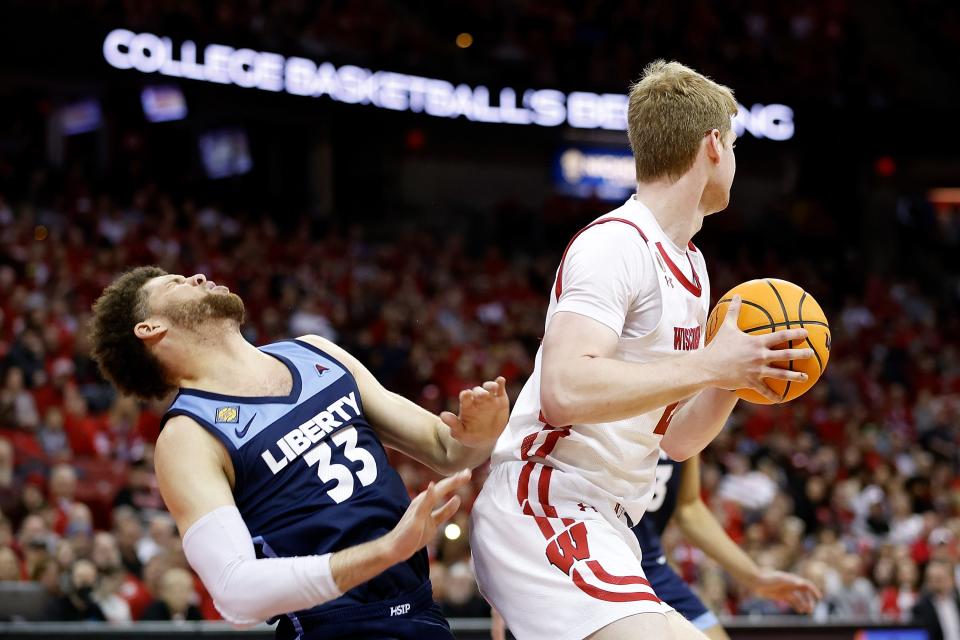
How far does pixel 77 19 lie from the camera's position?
16.5m

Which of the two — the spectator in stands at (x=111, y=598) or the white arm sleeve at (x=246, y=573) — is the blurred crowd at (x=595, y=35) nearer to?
the spectator in stands at (x=111, y=598)

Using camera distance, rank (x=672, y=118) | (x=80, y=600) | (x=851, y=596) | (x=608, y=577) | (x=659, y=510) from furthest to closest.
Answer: (x=851, y=596)
(x=80, y=600)
(x=659, y=510)
(x=672, y=118)
(x=608, y=577)

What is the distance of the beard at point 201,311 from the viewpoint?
382 centimetres

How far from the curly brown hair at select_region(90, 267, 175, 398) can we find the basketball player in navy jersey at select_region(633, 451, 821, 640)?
2.38 metres

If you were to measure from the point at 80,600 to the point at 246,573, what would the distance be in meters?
5.71

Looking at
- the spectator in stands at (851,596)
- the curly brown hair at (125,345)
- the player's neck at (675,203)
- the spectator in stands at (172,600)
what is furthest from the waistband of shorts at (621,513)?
the spectator in stands at (851,596)

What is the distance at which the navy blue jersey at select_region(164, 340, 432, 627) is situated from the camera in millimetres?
3523

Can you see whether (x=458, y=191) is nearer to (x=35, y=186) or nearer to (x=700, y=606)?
(x=35, y=186)

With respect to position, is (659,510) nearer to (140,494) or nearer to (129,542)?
(129,542)

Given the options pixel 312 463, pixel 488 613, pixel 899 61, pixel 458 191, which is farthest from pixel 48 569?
pixel 899 61

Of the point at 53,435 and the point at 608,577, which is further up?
the point at 608,577

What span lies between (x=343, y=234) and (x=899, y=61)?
13.7 metres

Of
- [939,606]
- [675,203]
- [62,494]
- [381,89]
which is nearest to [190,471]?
[675,203]

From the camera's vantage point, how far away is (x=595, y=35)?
77.5 ft
